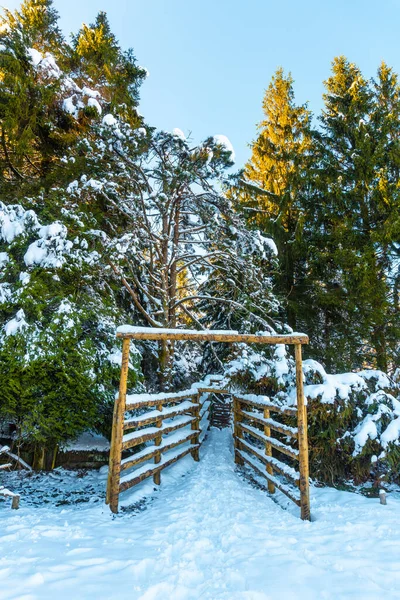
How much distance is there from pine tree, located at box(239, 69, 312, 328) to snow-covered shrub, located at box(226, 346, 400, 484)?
422cm

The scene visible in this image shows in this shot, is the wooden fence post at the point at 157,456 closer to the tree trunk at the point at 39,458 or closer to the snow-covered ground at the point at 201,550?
the snow-covered ground at the point at 201,550

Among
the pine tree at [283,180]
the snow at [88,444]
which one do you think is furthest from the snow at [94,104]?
the snow at [88,444]

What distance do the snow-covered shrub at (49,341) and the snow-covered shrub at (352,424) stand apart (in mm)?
3123

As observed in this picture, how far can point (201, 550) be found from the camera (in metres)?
2.84

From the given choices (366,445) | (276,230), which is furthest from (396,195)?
(366,445)

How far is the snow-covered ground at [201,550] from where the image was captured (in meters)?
2.20

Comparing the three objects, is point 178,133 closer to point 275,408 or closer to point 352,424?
point 275,408

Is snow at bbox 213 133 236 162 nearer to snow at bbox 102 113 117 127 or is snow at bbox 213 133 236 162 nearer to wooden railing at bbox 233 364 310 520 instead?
snow at bbox 102 113 117 127

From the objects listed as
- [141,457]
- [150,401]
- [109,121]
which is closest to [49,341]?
[150,401]

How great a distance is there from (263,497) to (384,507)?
1540 millimetres

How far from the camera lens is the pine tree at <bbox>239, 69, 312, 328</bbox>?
1051 cm

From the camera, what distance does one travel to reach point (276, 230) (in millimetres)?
10414

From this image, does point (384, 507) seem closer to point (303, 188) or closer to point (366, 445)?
point (366, 445)

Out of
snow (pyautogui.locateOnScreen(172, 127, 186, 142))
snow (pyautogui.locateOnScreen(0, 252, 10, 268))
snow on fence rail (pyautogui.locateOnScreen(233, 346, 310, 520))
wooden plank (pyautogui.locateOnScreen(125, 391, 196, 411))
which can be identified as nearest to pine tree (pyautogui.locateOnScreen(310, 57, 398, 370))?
snow on fence rail (pyautogui.locateOnScreen(233, 346, 310, 520))
